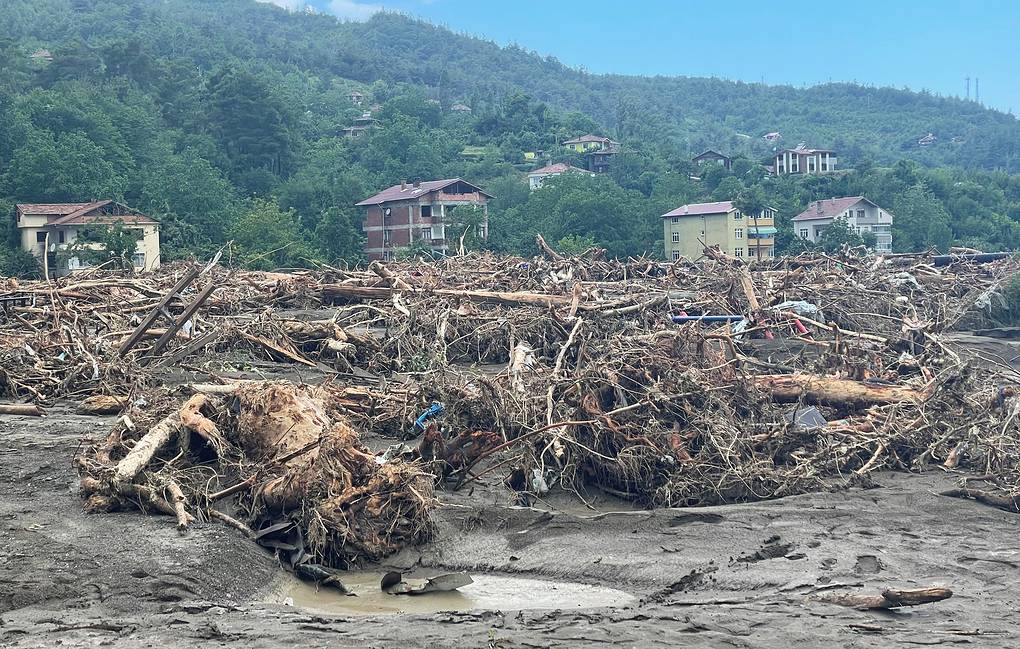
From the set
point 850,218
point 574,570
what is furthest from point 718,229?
point 574,570

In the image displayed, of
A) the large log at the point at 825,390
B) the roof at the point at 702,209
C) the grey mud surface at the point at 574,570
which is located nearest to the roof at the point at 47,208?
the roof at the point at 702,209

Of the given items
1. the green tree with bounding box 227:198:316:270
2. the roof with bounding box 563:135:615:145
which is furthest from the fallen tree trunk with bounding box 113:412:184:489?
the roof with bounding box 563:135:615:145

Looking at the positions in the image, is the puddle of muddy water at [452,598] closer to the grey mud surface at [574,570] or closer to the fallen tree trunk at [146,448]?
the grey mud surface at [574,570]

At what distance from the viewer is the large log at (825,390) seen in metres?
11.2

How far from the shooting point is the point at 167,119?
7006 cm

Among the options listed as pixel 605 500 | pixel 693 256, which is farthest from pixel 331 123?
pixel 605 500

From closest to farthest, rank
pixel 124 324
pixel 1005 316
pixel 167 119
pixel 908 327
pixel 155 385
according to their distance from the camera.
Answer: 1. pixel 155 385
2. pixel 908 327
3. pixel 124 324
4. pixel 1005 316
5. pixel 167 119

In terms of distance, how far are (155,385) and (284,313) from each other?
5.94 metres

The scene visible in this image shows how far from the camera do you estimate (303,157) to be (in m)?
70.1

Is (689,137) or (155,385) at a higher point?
(689,137)

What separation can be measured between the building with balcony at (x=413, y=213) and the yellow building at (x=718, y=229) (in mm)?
8566

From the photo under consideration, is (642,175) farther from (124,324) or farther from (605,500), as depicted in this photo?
(605,500)

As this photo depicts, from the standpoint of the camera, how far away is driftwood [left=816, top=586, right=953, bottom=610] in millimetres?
6191

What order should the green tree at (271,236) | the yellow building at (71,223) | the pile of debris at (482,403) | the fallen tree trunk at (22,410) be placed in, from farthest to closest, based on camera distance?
the green tree at (271,236), the yellow building at (71,223), the fallen tree trunk at (22,410), the pile of debris at (482,403)
